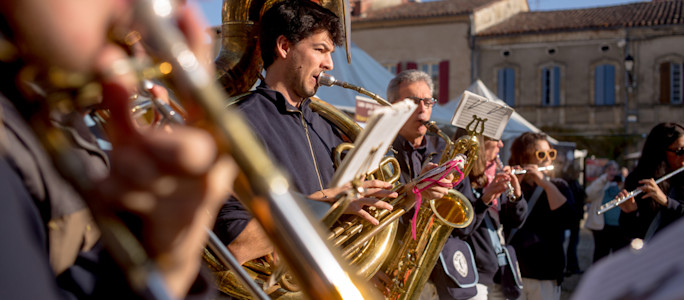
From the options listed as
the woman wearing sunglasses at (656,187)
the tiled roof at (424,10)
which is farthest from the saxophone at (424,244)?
the tiled roof at (424,10)

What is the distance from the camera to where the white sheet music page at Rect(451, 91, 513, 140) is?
323cm

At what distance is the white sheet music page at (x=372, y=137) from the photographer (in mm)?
1054

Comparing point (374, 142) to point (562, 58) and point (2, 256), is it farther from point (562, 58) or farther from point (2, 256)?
point (562, 58)

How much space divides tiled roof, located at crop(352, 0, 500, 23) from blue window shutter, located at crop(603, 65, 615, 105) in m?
5.92

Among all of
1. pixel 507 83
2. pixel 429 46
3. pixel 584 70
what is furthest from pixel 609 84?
pixel 429 46

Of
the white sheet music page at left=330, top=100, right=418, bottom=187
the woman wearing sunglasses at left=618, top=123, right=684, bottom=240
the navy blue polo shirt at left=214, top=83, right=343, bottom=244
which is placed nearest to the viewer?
the white sheet music page at left=330, top=100, right=418, bottom=187

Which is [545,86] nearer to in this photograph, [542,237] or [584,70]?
[584,70]

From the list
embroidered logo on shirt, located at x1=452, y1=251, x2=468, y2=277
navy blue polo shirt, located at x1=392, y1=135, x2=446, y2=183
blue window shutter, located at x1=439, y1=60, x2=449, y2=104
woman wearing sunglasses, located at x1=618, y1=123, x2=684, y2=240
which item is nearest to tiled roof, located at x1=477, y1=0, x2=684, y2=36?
blue window shutter, located at x1=439, y1=60, x2=449, y2=104

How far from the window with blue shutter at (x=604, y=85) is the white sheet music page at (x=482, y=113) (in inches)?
965

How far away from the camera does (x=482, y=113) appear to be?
10.8ft

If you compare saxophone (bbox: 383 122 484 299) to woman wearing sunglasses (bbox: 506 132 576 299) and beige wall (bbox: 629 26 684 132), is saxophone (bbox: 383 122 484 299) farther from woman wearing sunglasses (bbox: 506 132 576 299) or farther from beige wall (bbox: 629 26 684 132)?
beige wall (bbox: 629 26 684 132)

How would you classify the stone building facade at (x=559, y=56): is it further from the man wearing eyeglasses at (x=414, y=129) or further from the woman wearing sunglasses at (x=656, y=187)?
the man wearing eyeglasses at (x=414, y=129)

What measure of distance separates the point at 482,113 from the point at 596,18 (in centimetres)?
2526

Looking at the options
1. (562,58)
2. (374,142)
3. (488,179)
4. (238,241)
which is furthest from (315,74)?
(562,58)
